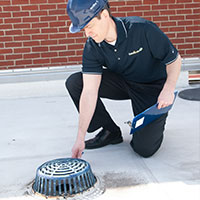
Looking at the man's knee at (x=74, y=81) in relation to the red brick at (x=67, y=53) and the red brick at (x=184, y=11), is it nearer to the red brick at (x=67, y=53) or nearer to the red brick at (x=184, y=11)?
the red brick at (x=67, y=53)

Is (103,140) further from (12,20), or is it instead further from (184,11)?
(184,11)

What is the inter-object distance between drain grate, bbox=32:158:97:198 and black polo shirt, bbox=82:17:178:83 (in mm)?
785

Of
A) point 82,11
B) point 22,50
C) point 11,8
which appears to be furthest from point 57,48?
point 82,11

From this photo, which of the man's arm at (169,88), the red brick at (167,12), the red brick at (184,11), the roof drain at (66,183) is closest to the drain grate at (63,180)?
the roof drain at (66,183)

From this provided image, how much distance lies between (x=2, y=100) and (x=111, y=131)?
2.39 m

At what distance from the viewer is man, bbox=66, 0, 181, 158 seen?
2762 millimetres

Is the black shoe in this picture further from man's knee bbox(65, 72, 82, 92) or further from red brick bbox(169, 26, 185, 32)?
red brick bbox(169, 26, 185, 32)

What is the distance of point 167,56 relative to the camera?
2863mm

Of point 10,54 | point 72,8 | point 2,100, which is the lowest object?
point 2,100

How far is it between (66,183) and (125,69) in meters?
1.04

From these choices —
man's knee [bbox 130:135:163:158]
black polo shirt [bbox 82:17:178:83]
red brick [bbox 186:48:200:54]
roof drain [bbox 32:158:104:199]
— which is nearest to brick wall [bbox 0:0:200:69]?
red brick [bbox 186:48:200:54]

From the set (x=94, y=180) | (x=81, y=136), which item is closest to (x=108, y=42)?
(x=81, y=136)

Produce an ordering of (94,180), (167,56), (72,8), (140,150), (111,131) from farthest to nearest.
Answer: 1. (111,131)
2. (140,150)
3. (167,56)
4. (94,180)
5. (72,8)

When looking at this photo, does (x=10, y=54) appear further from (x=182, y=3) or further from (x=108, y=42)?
(x=108, y=42)
